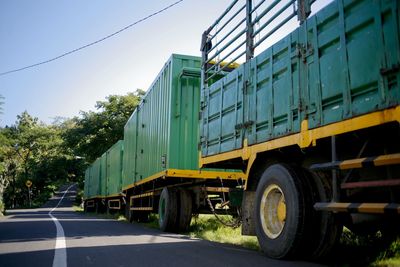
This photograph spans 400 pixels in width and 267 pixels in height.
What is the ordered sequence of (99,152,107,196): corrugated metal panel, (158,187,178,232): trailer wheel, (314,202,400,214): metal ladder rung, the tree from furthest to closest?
the tree → (99,152,107,196): corrugated metal panel → (158,187,178,232): trailer wheel → (314,202,400,214): metal ladder rung

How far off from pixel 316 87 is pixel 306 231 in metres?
1.63

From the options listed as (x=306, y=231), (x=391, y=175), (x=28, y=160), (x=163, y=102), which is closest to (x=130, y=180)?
(x=163, y=102)

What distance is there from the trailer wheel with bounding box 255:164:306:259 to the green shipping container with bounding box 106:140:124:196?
45.2 ft

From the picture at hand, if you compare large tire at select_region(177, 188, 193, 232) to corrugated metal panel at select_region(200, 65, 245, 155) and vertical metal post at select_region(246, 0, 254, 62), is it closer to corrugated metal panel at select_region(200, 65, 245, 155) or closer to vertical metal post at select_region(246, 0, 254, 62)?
corrugated metal panel at select_region(200, 65, 245, 155)

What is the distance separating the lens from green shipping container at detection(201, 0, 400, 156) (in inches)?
145

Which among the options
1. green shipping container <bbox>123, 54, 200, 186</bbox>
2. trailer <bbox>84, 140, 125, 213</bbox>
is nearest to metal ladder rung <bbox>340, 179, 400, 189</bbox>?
green shipping container <bbox>123, 54, 200, 186</bbox>

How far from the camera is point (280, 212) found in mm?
5082

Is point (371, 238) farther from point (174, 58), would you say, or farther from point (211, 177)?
point (174, 58)

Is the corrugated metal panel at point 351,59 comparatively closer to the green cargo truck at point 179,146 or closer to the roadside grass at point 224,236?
the roadside grass at point 224,236

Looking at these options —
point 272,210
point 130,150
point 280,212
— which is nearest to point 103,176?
point 130,150

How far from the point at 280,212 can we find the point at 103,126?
3512 cm

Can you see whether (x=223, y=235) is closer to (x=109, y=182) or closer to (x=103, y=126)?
(x=109, y=182)

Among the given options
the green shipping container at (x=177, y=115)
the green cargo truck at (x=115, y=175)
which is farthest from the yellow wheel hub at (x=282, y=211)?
the green cargo truck at (x=115, y=175)

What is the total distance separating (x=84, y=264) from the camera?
4.79 metres
